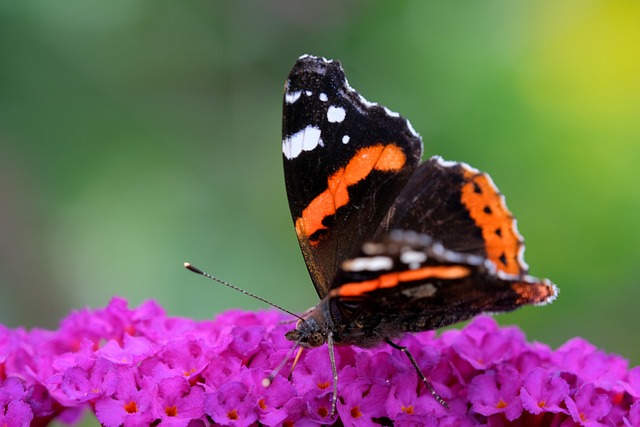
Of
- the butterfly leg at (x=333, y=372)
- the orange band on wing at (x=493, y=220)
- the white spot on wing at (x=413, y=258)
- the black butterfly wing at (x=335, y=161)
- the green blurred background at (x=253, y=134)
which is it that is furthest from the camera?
the green blurred background at (x=253, y=134)

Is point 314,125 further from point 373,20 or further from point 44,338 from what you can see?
point 373,20

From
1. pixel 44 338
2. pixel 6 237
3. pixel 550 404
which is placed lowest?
pixel 550 404

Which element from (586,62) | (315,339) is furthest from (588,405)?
(586,62)

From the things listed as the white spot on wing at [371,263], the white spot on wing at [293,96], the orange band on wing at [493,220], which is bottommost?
the white spot on wing at [371,263]

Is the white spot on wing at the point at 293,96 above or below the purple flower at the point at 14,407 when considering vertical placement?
above

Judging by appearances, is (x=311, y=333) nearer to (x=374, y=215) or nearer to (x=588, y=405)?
(x=374, y=215)

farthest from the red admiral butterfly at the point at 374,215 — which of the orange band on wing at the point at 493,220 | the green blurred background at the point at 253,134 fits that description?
the green blurred background at the point at 253,134

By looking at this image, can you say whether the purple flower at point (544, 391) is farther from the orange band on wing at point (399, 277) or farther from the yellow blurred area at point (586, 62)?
the yellow blurred area at point (586, 62)

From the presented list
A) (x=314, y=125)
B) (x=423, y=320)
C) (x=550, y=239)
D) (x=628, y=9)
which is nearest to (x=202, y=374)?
(x=423, y=320)
